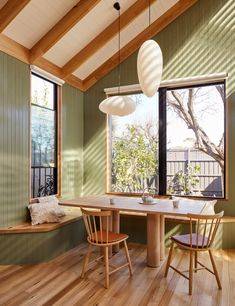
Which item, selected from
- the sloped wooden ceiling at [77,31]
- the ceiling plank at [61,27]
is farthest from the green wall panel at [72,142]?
the ceiling plank at [61,27]

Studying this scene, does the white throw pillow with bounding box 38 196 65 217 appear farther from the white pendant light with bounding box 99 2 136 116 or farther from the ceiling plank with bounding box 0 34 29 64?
the ceiling plank with bounding box 0 34 29 64

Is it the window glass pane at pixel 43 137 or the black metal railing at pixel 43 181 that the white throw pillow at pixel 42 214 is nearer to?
the black metal railing at pixel 43 181

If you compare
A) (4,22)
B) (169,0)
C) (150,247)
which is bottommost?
(150,247)

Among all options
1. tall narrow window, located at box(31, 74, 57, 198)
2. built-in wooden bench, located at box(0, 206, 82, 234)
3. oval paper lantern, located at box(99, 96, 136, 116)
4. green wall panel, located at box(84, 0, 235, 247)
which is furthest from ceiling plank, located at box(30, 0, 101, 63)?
built-in wooden bench, located at box(0, 206, 82, 234)

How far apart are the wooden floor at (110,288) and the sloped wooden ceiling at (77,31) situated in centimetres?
289

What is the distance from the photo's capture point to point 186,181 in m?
4.48

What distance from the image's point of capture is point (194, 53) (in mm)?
4309

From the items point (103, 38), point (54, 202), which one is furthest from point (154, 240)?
point (103, 38)

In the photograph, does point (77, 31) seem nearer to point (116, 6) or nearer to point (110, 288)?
point (116, 6)

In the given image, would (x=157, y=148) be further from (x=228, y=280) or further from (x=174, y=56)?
(x=228, y=280)

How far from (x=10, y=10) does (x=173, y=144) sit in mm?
3161

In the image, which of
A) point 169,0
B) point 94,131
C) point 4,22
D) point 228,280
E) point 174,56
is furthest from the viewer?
point 94,131

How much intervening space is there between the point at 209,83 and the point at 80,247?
133 inches

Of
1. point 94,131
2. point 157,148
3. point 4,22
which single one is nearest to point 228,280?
point 157,148
